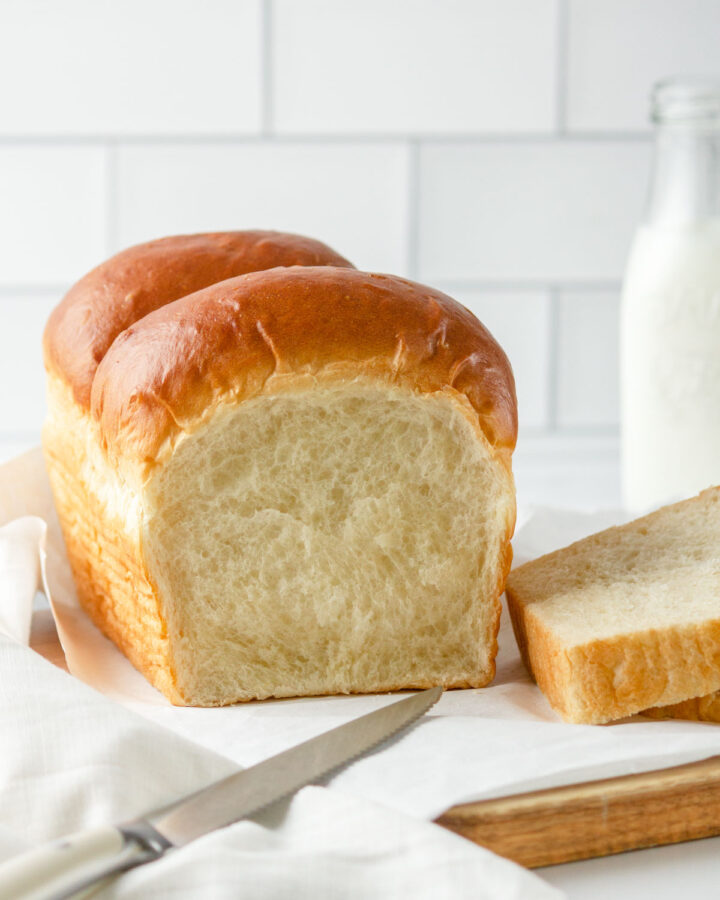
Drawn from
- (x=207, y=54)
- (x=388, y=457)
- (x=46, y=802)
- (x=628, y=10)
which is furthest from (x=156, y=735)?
(x=628, y=10)

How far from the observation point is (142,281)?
166cm

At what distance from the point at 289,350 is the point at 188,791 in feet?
1.58

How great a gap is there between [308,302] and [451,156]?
261 cm

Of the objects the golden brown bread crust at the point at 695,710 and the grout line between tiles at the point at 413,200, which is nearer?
the golden brown bread crust at the point at 695,710

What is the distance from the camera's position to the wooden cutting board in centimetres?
109

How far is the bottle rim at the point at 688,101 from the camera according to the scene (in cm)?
225

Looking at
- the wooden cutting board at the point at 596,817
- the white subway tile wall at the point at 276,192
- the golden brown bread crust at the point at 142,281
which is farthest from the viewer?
the white subway tile wall at the point at 276,192

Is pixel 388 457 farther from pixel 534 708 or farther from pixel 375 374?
pixel 534 708

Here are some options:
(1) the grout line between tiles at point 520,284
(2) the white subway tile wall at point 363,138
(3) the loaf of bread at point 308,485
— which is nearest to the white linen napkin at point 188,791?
(3) the loaf of bread at point 308,485

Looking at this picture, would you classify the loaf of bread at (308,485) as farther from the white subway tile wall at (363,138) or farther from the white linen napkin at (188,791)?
the white subway tile wall at (363,138)

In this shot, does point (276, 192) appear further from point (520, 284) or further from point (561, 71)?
point (561, 71)

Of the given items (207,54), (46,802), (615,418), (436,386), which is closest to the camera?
(46,802)

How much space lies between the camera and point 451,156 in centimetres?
382

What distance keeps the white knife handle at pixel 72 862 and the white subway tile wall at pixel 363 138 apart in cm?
272
